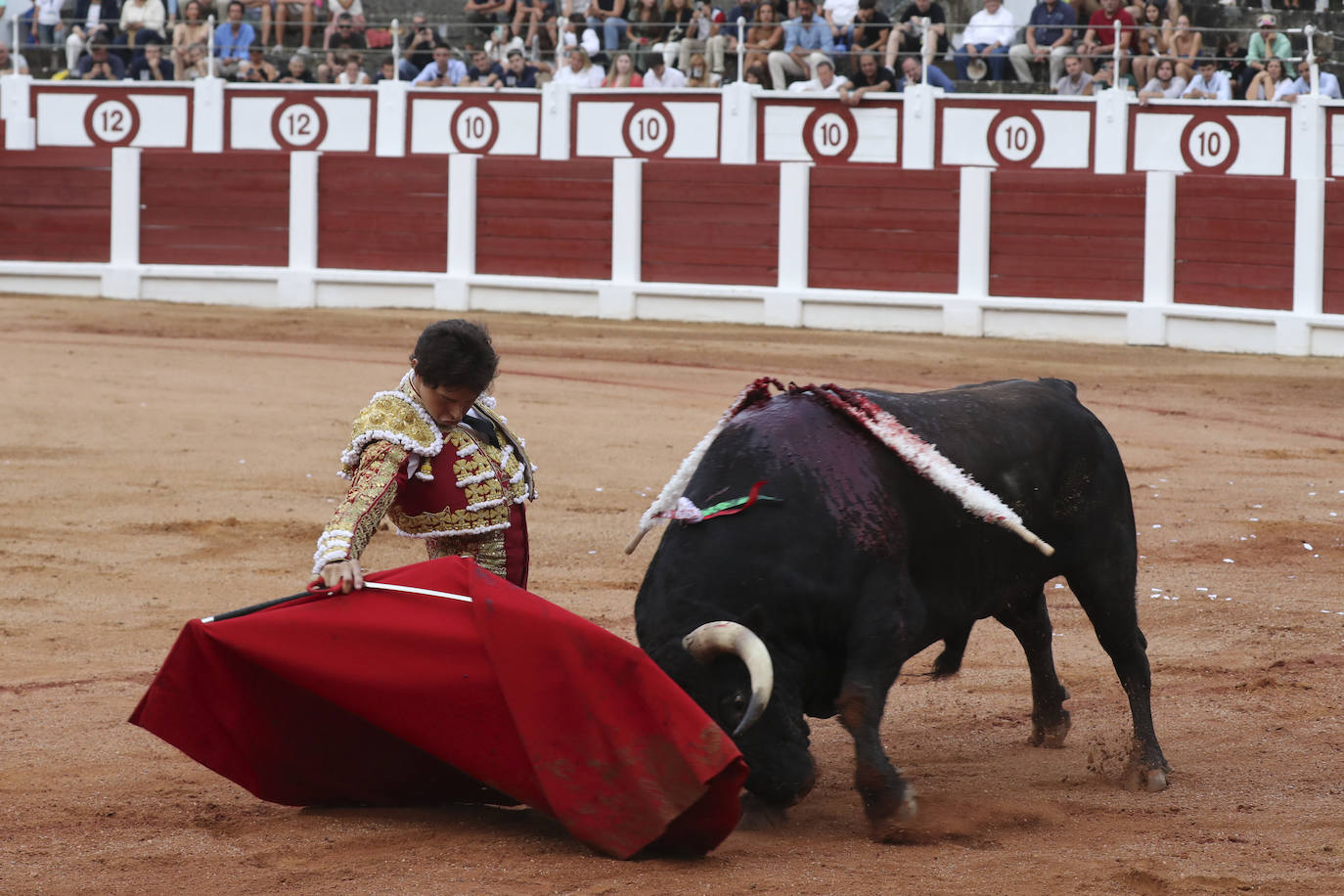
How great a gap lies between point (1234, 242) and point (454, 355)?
9.51 metres

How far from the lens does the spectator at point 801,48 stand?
13.7 meters

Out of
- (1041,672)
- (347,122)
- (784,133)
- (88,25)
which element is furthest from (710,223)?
(1041,672)

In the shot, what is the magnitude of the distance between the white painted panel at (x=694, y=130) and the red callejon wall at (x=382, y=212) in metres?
1.81

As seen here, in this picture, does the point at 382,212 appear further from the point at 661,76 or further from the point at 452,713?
the point at 452,713

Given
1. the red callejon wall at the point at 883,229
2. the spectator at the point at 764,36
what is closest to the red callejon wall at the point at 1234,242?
the red callejon wall at the point at 883,229

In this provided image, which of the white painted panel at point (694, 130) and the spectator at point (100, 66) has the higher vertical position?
the spectator at point (100, 66)

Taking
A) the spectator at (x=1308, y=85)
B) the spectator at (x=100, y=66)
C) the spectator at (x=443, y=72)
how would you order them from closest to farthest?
the spectator at (x=1308, y=85)
the spectator at (x=443, y=72)
the spectator at (x=100, y=66)

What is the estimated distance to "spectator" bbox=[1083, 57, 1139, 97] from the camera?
13.0 metres

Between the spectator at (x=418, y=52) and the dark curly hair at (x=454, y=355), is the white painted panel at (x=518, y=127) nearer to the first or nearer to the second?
the spectator at (x=418, y=52)

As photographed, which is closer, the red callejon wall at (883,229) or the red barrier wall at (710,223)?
the red callejon wall at (883,229)

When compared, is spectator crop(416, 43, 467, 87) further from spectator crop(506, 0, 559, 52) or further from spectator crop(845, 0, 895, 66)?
spectator crop(845, 0, 895, 66)

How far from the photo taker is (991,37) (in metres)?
13.5

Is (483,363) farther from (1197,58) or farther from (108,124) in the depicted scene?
(108,124)

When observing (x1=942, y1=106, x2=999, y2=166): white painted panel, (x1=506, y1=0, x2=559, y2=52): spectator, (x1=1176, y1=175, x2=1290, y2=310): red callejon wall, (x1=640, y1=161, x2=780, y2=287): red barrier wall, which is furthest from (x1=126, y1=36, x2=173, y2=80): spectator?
(x1=1176, y1=175, x2=1290, y2=310): red callejon wall
